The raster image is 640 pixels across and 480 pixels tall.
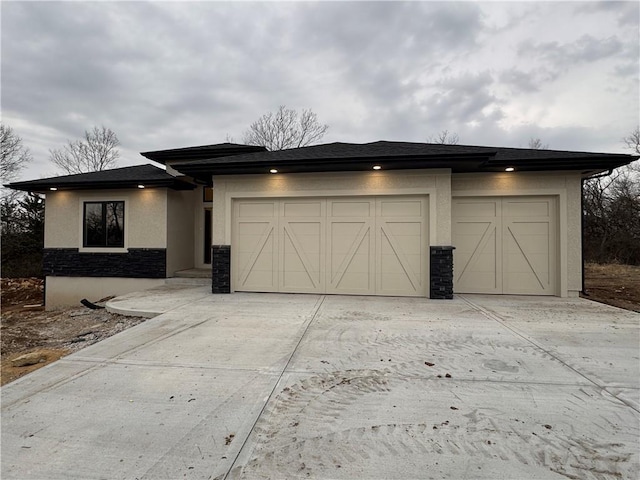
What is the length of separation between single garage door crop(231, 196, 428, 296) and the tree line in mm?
16205

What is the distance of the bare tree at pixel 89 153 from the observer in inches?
950

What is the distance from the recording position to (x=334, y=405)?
2.53 meters

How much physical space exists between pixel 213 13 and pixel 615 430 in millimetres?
11660

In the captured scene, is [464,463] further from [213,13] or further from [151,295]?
[213,13]

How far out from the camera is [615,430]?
2.21 meters

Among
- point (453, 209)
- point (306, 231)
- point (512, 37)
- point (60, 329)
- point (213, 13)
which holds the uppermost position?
point (213, 13)

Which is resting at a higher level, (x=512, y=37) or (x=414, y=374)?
(x=512, y=37)

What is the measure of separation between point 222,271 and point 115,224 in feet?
15.5

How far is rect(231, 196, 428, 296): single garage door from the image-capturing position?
7180mm

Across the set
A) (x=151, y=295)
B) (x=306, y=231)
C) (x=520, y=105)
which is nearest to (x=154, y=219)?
(x=151, y=295)

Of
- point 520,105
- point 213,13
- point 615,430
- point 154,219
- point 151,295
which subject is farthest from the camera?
point 520,105

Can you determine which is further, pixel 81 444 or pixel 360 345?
pixel 360 345

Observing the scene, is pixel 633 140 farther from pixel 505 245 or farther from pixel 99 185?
pixel 99 185

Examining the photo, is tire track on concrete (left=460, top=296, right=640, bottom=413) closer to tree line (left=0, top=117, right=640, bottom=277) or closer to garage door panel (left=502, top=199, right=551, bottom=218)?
garage door panel (left=502, top=199, right=551, bottom=218)
